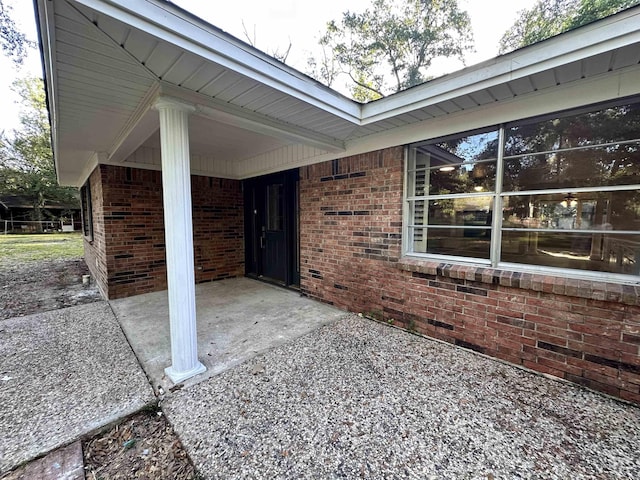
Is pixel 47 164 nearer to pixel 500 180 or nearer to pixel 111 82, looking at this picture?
pixel 111 82

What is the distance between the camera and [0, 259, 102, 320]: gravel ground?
413 centimetres

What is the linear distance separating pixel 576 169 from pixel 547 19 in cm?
1198

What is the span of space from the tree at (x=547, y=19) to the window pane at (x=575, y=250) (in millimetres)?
9664

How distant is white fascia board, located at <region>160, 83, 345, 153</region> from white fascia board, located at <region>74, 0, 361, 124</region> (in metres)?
0.55

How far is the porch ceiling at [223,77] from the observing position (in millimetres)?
1568

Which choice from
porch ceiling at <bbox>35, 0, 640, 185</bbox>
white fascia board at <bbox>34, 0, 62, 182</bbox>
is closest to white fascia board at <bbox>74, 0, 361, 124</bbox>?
porch ceiling at <bbox>35, 0, 640, 185</bbox>

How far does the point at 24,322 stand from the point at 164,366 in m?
2.60

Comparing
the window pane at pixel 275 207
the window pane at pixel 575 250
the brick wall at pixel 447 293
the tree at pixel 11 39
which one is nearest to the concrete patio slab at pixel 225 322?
the brick wall at pixel 447 293

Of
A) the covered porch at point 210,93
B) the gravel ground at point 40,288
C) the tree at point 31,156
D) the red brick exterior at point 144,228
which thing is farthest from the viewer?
the tree at point 31,156

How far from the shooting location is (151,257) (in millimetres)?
4934

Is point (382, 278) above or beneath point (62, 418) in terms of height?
above

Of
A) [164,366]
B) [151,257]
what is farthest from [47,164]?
[164,366]

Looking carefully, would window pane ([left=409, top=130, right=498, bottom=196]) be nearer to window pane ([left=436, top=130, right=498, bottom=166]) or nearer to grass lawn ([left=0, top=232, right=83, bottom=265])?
window pane ([left=436, top=130, right=498, bottom=166])

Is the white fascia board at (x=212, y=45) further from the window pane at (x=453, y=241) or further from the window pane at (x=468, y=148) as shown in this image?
the window pane at (x=453, y=241)
